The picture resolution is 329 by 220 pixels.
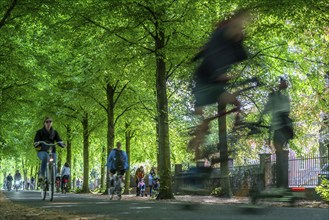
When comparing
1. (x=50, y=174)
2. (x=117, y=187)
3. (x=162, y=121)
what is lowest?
(x=117, y=187)

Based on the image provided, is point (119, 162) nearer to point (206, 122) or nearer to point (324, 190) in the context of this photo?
point (324, 190)

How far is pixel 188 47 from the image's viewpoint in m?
15.1

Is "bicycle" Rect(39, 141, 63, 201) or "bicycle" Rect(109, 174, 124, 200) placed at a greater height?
"bicycle" Rect(39, 141, 63, 201)

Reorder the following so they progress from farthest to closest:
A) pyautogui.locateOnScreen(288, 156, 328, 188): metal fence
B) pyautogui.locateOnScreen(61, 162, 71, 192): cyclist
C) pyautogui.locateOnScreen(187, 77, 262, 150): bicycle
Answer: pyautogui.locateOnScreen(61, 162, 71, 192): cyclist
pyautogui.locateOnScreen(288, 156, 328, 188): metal fence
pyautogui.locateOnScreen(187, 77, 262, 150): bicycle

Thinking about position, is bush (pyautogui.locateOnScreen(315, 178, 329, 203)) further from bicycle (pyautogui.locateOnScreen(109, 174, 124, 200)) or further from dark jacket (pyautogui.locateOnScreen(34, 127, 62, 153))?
dark jacket (pyautogui.locateOnScreen(34, 127, 62, 153))

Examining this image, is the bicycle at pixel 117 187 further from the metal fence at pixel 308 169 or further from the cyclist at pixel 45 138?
the metal fence at pixel 308 169

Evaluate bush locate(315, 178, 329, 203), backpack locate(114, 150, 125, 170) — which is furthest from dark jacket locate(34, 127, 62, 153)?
bush locate(315, 178, 329, 203)

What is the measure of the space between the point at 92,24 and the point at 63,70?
581 centimetres

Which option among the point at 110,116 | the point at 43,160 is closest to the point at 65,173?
the point at 110,116

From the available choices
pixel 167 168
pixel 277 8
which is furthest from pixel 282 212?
pixel 167 168

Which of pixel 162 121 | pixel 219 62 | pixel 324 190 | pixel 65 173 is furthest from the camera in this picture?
pixel 65 173

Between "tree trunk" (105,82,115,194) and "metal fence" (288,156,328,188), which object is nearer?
"metal fence" (288,156,328,188)

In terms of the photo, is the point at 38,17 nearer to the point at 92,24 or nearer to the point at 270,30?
the point at 92,24

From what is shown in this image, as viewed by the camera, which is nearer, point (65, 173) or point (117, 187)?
point (117, 187)
